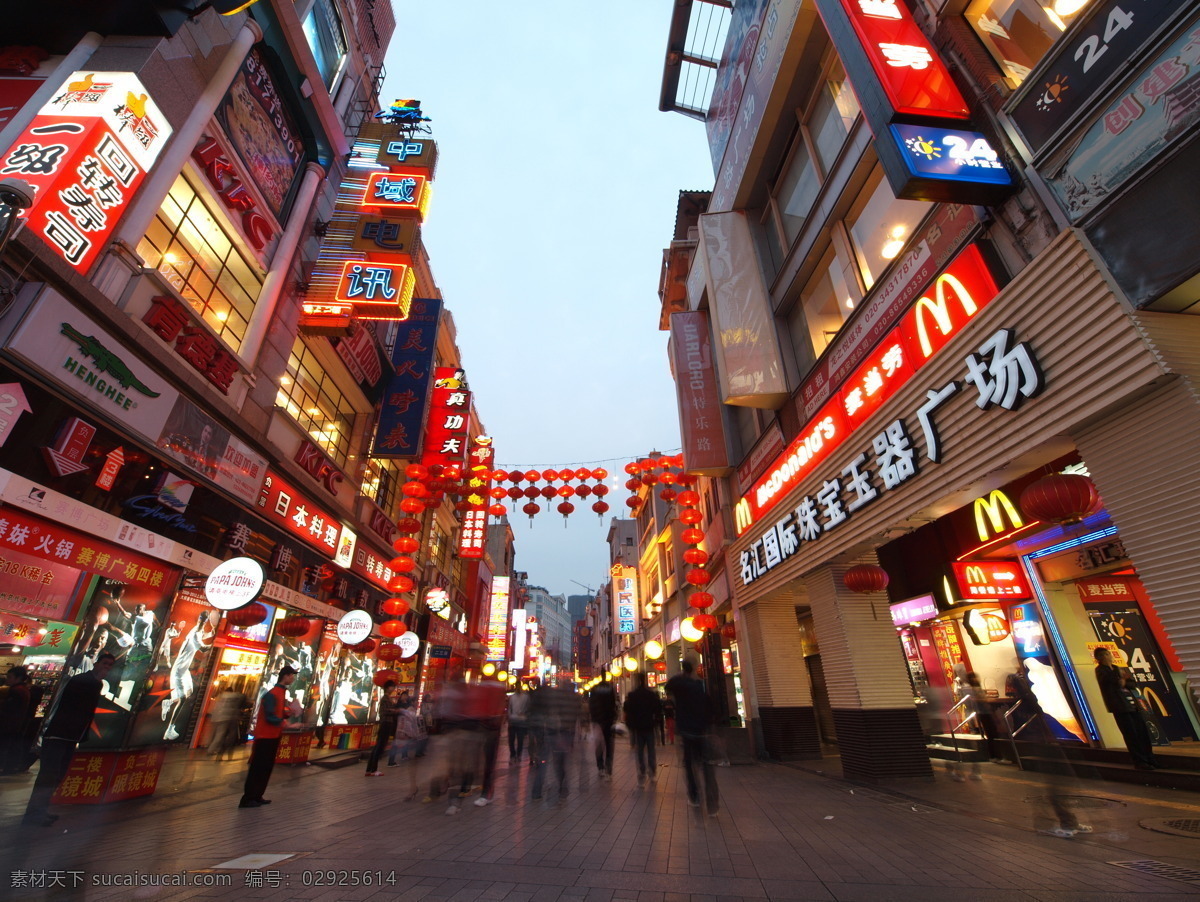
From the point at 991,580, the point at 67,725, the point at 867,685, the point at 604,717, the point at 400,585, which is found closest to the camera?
the point at 67,725

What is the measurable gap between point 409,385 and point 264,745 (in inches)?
502

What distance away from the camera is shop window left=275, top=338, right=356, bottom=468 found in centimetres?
1381

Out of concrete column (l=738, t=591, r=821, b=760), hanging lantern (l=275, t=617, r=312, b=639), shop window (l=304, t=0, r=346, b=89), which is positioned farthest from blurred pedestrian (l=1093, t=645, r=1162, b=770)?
shop window (l=304, t=0, r=346, b=89)

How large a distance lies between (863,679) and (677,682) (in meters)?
4.45

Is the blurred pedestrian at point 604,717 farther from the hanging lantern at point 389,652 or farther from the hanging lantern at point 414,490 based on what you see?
the hanging lantern at point 414,490

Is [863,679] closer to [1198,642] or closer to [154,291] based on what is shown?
[1198,642]

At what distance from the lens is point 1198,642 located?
433cm

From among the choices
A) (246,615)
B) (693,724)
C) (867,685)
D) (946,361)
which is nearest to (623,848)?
(693,724)

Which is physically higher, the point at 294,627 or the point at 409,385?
the point at 409,385

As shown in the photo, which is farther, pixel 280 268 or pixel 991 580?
pixel 280 268

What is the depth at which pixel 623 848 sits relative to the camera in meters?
5.11

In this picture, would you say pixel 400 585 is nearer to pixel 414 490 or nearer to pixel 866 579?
pixel 414 490

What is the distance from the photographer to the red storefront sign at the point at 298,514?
38.3 ft

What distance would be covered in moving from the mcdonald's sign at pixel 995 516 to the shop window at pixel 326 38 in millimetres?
19481
